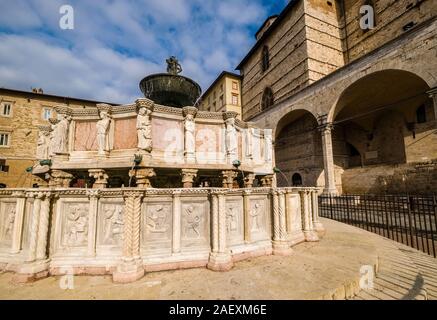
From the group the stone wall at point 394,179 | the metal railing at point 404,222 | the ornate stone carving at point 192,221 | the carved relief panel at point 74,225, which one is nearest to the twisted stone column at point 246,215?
the ornate stone carving at point 192,221

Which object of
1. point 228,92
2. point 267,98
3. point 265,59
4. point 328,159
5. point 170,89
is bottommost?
point 328,159

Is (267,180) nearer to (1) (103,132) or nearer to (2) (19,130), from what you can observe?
(1) (103,132)

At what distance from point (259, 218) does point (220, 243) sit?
110cm

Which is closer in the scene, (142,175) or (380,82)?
(142,175)

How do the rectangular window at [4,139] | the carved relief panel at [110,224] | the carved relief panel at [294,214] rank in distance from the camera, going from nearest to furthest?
the carved relief panel at [110,224], the carved relief panel at [294,214], the rectangular window at [4,139]

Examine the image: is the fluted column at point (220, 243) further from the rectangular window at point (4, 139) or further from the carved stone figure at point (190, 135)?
the rectangular window at point (4, 139)

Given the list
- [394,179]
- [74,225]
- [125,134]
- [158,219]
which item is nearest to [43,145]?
[125,134]

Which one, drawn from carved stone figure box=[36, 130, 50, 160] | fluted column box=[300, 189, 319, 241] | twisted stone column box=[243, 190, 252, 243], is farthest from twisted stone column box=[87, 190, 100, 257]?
carved stone figure box=[36, 130, 50, 160]

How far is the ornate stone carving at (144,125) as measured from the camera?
191 inches

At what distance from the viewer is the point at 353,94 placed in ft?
44.2

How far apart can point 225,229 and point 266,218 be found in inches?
45.6

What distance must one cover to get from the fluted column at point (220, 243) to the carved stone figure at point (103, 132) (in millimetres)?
3271

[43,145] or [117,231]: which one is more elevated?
[43,145]
